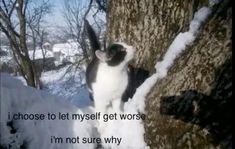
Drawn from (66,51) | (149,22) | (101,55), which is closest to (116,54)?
(101,55)

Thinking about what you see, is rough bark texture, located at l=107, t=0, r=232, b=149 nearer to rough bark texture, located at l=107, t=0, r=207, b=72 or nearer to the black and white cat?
rough bark texture, located at l=107, t=0, r=207, b=72

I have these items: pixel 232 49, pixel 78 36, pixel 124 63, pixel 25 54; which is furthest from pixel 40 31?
pixel 232 49

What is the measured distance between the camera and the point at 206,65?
2133 millimetres

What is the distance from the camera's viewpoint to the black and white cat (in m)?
3.02

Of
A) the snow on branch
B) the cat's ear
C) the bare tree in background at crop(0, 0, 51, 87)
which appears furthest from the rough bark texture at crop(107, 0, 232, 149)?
the bare tree in background at crop(0, 0, 51, 87)

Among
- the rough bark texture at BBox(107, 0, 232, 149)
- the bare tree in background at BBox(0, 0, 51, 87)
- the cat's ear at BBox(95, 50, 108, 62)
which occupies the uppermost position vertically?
the rough bark texture at BBox(107, 0, 232, 149)

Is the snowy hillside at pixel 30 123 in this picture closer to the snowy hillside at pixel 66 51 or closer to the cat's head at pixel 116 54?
the cat's head at pixel 116 54

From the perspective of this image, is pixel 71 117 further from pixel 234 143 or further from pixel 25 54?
pixel 25 54

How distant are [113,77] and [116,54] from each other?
0.64 ft

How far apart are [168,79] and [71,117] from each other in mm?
766

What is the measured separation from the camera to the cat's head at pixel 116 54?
3053 millimetres

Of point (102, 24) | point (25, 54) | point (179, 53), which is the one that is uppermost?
point (179, 53)

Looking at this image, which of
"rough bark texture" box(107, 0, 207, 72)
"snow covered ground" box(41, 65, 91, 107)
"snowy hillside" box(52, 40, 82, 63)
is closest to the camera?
"rough bark texture" box(107, 0, 207, 72)

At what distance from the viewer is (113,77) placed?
10.0 feet
